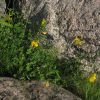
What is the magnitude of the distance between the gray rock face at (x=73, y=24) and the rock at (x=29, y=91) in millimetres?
643

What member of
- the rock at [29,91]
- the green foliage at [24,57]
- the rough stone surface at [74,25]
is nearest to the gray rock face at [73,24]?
the rough stone surface at [74,25]

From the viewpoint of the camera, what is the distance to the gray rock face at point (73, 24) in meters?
4.86

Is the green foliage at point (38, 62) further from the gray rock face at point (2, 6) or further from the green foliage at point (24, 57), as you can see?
the gray rock face at point (2, 6)

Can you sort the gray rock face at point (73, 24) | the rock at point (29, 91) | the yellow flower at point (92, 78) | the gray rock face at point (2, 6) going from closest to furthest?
the rock at point (29, 91), the yellow flower at point (92, 78), the gray rock face at point (73, 24), the gray rock face at point (2, 6)

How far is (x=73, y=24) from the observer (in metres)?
4.95

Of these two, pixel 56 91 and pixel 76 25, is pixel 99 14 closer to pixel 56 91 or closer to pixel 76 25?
pixel 76 25

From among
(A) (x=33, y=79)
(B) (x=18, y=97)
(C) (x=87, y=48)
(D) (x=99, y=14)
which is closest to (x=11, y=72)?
(A) (x=33, y=79)

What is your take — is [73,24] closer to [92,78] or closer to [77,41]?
[77,41]

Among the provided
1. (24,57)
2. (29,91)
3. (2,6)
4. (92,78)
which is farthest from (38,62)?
(2,6)

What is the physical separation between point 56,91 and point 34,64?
0.48 metres

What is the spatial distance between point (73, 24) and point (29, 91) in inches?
47.6

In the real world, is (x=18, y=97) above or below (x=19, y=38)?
below

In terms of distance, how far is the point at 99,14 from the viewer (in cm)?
484

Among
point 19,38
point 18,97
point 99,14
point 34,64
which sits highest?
point 99,14
